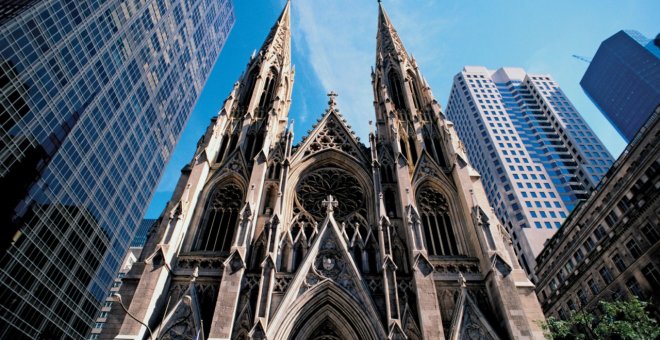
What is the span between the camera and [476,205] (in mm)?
19094

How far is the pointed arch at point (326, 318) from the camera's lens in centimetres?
1562

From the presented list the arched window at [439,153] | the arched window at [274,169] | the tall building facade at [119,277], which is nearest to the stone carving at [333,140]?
the arched window at [274,169]

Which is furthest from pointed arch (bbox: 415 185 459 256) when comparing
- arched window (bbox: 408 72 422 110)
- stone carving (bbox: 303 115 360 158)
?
arched window (bbox: 408 72 422 110)

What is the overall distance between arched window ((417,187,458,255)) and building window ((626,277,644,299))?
13.6m

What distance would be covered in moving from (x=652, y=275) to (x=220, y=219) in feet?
85.4

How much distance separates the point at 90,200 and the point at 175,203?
57.4 ft

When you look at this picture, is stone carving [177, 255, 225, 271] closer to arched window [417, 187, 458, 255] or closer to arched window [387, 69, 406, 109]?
arched window [417, 187, 458, 255]

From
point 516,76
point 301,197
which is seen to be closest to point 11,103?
point 301,197

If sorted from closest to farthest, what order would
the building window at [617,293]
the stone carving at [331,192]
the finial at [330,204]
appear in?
the finial at [330,204]
the stone carving at [331,192]
the building window at [617,293]

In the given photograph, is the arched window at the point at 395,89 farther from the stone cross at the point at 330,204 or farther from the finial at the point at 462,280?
the finial at the point at 462,280

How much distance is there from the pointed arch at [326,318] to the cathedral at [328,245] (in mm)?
46

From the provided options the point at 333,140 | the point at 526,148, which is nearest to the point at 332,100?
the point at 333,140

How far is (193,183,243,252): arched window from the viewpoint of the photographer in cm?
1972

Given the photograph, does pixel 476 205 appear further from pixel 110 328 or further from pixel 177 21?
pixel 177 21
